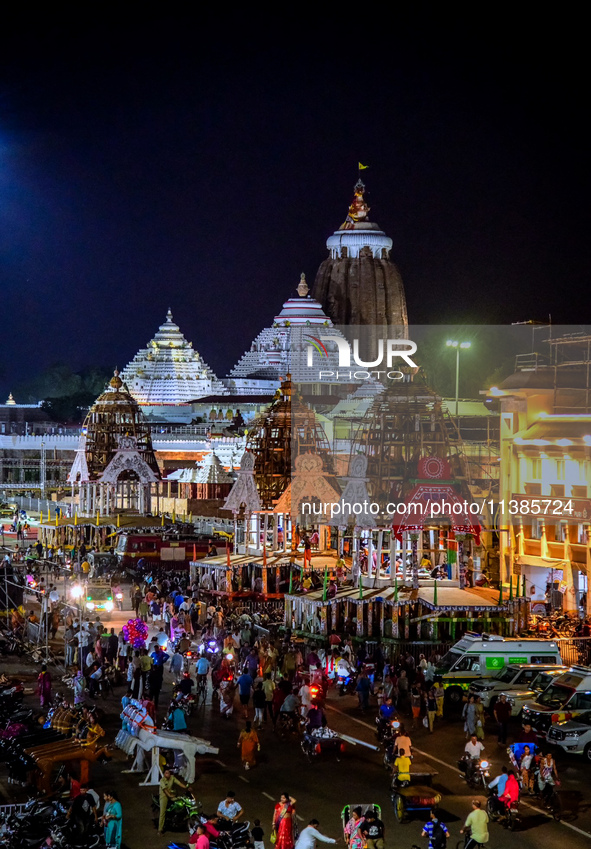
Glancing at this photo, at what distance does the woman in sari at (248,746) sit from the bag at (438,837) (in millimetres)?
4825

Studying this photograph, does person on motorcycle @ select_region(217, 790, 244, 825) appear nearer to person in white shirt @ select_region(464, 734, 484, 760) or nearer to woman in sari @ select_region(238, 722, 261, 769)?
woman in sari @ select_region(238, 722, 261, 769)

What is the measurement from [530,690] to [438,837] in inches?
312

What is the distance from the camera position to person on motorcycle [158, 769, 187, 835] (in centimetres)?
1753

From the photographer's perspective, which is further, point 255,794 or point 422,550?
point 422,550

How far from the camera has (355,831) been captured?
1612 centimetres

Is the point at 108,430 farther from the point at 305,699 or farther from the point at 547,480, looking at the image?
the point at 305,699

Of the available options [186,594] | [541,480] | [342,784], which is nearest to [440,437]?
[541,480]

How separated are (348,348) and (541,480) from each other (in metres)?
68.4

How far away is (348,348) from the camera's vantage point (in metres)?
104

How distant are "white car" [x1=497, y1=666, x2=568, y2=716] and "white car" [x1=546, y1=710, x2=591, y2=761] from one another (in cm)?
184

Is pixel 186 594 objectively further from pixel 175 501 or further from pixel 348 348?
pixel 348 348

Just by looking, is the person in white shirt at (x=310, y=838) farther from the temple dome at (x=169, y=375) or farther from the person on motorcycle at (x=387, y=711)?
the temple dome at (x=169, y=375)

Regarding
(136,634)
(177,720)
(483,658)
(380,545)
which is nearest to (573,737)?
(483,658)

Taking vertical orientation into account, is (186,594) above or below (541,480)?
below
